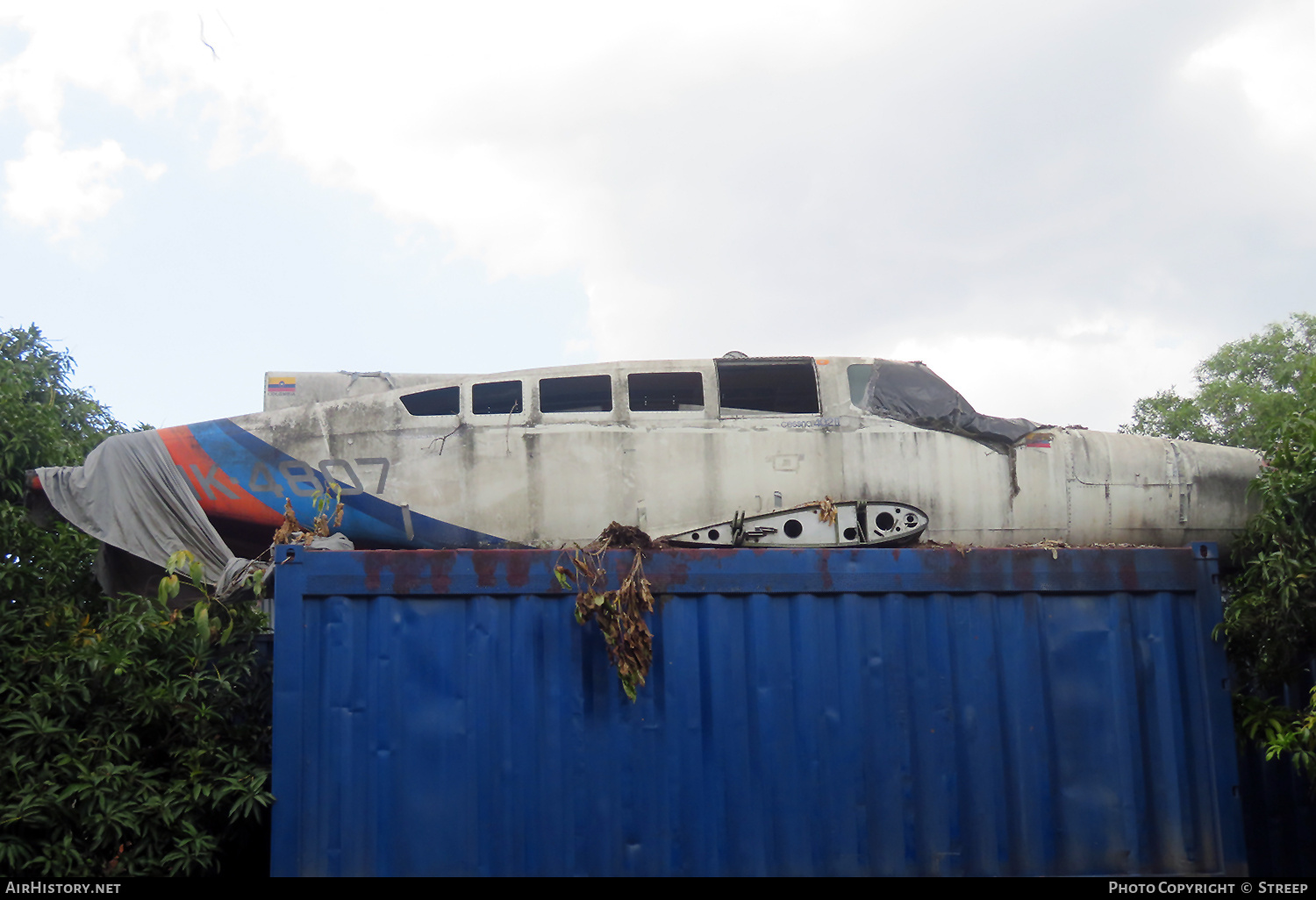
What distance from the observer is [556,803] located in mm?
5664

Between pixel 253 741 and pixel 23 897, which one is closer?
pixel 23 897

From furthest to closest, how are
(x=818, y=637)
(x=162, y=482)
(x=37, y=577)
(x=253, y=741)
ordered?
(x=162, y=482)
(x=37, y=577)
(x=253, y=741)
(x=818, y=637)

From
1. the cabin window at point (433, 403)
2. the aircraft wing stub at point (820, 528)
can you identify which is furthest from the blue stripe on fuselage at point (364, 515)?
the aircraft wing stub at point (820, 528)

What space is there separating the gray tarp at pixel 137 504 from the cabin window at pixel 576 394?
3164 millimetres

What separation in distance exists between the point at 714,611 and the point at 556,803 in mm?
1489

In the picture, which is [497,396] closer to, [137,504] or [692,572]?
[137,504]

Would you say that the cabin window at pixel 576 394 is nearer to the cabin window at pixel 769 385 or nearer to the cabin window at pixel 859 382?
the cabin window at pixel 769 385

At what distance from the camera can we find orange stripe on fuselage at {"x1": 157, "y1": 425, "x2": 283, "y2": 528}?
8.66 m

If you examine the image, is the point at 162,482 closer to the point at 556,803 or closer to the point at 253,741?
the point at 253,741

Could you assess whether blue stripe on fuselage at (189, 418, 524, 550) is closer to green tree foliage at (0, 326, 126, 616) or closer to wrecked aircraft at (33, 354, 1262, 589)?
wrecked aircraft at (33, 354, 1262, 589)

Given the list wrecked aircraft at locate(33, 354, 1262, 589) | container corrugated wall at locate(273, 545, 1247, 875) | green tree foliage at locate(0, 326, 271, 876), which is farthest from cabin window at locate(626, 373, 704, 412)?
green tree foliage at locate(0, 326, 271, 876)

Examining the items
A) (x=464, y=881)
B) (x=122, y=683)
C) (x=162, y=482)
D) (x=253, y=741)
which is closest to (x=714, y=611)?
(x=464, y=881)

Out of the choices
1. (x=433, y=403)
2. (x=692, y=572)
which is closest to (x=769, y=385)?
(x=433, y=403)

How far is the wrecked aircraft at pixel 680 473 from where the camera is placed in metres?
8.71
